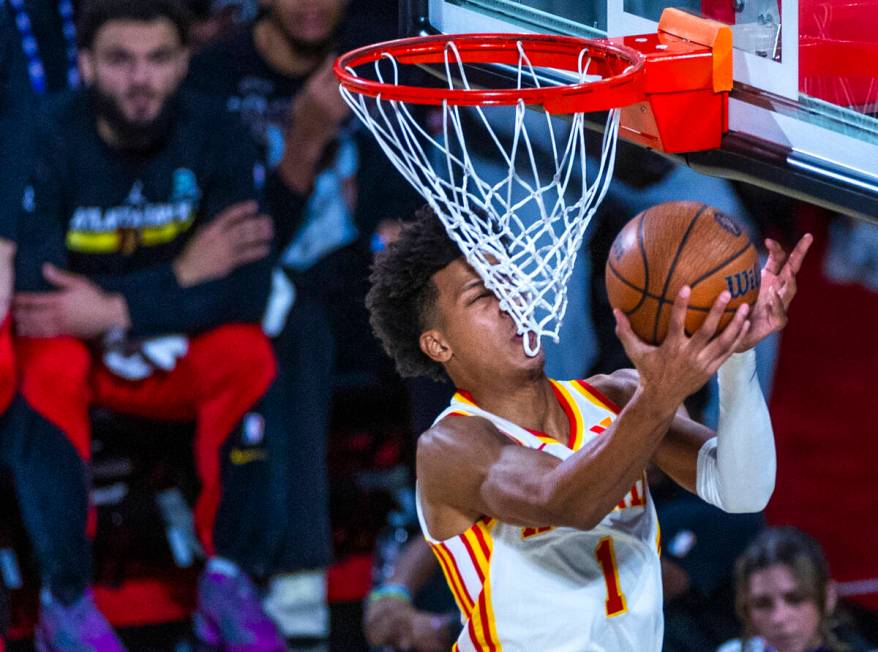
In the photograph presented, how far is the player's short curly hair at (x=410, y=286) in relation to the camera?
2525 mm

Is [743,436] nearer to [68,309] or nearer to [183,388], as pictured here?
[183,388]

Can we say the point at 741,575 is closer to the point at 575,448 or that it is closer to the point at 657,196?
the point at 657,196

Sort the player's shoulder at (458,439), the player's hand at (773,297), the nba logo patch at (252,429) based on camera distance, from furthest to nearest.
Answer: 1. the nba logo patch at (252,429)
2. the player's shoulder at (458,439)
3. the player's hand at (773,297)

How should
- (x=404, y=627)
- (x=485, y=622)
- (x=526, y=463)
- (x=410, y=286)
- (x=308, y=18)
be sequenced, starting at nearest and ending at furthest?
(x=526, y=463)
(x=485, y=622)
(x=410, y=286)
(x=308, y=18)
(x=404, y=627)

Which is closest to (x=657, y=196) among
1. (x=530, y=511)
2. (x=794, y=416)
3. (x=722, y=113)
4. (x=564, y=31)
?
(x=794, y=416)

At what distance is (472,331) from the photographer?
2.46m

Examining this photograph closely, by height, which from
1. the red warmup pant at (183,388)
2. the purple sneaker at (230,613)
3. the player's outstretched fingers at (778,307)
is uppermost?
the player's outstretched fingers at (778,307)

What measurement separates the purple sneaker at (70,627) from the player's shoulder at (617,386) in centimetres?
250

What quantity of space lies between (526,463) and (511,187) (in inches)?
42.2

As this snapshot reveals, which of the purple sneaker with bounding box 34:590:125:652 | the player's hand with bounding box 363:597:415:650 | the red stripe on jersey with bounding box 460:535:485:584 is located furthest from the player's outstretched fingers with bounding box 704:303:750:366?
the purple sneaker with bounding box 34:590:125:652

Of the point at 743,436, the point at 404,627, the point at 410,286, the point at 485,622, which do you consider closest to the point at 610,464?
the point at 743,436

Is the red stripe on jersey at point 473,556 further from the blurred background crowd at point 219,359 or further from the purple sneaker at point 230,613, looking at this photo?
the purple sneaker at point 230,613

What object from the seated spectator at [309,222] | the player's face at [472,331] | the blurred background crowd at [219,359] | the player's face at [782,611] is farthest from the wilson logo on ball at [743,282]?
the seated spectator at [309,222]

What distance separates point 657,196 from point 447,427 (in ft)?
6.06
